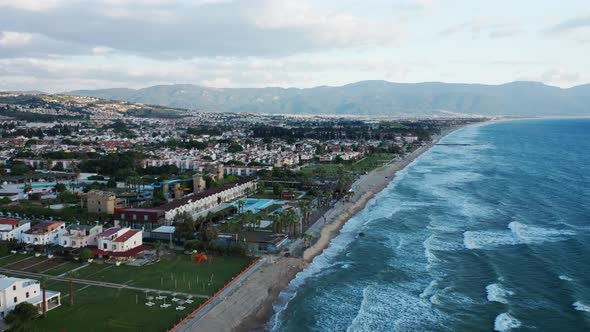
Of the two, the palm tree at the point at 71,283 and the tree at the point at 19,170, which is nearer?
the palm tree at the point at 71,283

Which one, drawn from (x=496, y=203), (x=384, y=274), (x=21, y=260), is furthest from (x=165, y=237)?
(x=496, y=203)

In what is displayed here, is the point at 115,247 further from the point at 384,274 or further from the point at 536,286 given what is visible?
the point at 536,286

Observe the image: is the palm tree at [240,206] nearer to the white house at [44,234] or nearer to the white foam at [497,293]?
the white house at [44,234]

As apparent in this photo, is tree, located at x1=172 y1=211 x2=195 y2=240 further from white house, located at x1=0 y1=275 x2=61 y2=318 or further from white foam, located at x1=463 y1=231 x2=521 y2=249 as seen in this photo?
white foam, located at x1=463 y1=231 x2=521 y2=249

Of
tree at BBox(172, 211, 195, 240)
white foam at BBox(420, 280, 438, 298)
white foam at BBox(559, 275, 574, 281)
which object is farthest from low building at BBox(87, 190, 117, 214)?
white foam at BBox(559, 275, 574, 281)

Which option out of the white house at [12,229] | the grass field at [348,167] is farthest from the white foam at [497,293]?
the grass field at [348,167]
